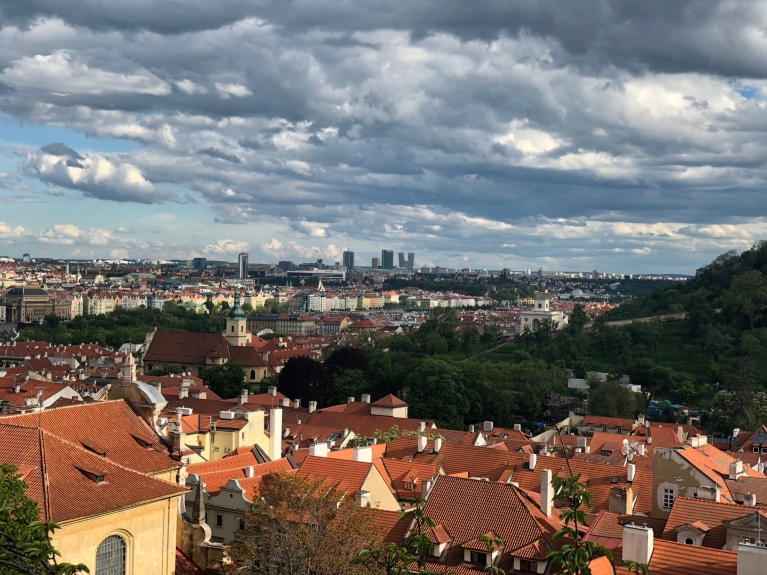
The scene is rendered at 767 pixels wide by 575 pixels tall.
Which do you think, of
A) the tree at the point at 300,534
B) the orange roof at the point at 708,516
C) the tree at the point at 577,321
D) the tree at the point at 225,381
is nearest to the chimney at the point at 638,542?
the orange roof at the point at 708,516

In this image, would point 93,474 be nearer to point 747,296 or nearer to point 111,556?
point 111,556

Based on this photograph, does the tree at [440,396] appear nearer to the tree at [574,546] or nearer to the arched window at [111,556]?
the arched window at [111,556]

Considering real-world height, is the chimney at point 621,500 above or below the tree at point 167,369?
above

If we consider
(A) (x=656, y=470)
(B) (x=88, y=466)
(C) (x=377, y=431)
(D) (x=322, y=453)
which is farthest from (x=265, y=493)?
(C) (x=377, y=431)

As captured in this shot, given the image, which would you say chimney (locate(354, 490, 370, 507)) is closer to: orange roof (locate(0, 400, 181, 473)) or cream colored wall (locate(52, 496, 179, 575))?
orange roof (locate(0, 400, 181, 473))

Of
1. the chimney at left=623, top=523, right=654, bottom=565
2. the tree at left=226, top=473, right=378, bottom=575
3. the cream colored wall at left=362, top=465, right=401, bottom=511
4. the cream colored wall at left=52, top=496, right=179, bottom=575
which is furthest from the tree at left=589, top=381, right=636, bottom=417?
the cream colored wall at left=52, top=496, right=179, bottom=575
